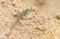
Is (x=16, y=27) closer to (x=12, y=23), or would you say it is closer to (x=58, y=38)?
(x=12, y=23)

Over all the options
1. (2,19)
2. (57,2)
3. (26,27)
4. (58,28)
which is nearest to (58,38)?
(58,28)

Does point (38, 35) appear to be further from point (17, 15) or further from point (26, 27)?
point (17, 15)

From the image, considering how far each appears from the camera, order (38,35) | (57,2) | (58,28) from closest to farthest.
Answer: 1. (38,35)
2. (58,28)
3. (57,2)

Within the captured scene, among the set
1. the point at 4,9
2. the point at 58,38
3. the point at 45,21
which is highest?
the point at 4,9

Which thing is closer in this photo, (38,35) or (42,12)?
(38,35)

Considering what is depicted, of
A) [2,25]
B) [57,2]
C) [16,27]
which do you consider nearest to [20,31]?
[16,27]

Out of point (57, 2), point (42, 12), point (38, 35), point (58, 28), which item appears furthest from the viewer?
point (57, 2)

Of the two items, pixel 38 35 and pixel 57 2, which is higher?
pixel 57 2
